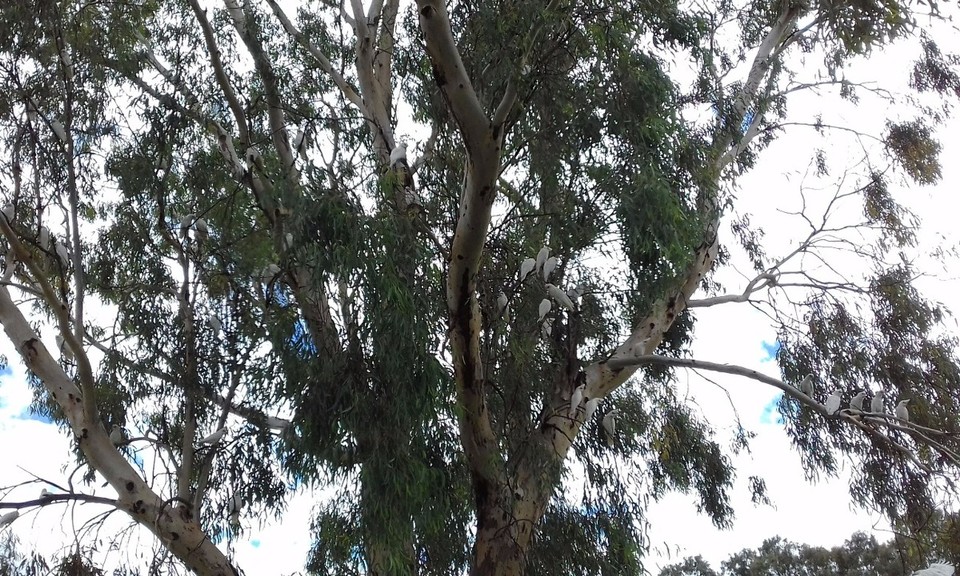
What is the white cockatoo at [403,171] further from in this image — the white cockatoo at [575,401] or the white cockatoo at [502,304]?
the white cockatoo at [575,401]

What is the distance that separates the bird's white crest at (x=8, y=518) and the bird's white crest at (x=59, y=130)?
4.66 ft

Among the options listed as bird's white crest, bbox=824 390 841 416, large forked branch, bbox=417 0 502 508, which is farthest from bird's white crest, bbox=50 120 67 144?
bird's white crest, bbox=824 390 841 416

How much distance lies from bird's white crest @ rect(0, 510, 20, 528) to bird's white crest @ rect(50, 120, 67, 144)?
1420mm

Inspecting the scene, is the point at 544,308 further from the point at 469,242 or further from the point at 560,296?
the point at 469,242

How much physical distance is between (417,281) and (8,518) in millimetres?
1740

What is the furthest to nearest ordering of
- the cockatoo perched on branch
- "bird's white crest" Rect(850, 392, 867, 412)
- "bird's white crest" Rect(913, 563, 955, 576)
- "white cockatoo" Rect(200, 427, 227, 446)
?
"bird's white crest" Rect(913, 563, 955, 576) → the cockatoo perched on branch → "white cockatoo" Rect(200, 427, 227, 446) → "bird's white crest" Rect(850, 392, 867, 412)

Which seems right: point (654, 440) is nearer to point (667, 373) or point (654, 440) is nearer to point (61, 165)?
point (667, 373)

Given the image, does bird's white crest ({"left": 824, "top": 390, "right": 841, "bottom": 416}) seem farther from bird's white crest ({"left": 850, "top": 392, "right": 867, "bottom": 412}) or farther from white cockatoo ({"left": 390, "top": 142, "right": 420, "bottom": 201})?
white cockatoo ({"left": 390, "top": 142, "right": 420, "bottom": 201})

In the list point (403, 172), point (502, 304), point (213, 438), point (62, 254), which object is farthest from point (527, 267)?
point (62, 254)

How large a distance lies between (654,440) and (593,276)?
1256 mm

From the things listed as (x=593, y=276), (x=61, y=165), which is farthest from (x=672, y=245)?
(x=61, y=165)

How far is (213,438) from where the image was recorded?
371 centimetres

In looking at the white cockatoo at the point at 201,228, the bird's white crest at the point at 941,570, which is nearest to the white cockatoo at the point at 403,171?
the white cockatoo at the point at 201,228

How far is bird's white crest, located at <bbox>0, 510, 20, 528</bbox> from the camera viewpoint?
3.29m
